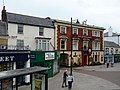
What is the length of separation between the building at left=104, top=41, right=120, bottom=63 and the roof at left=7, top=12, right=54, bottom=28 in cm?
2212

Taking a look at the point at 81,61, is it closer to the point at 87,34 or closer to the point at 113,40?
the point at 87,34

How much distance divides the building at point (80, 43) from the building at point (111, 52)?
4.44 m

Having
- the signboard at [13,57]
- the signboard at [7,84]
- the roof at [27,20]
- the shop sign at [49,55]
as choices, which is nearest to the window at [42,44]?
the roof at [27,20]

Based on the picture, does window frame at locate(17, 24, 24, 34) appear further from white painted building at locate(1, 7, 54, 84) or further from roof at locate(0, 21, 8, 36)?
roof at locate(0, 21, 8, 36)

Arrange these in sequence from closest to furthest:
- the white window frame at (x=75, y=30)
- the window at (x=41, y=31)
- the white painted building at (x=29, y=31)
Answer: the white painted building at (x=29, y=31), the window at (x=41, y=31), the white window frame at (x=75, y=30)

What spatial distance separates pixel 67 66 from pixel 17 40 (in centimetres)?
1430

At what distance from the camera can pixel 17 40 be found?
107 feet

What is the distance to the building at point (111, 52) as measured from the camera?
5639 cm

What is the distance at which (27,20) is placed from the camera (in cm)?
3450

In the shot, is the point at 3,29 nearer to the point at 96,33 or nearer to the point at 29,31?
the point at 29,31

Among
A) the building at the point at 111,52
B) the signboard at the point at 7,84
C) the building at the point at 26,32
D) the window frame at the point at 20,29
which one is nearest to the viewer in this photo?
the signboard at the point at 7,84

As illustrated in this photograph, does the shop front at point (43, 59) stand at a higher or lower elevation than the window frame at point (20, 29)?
lower

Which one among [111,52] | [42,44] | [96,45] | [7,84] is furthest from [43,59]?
[111,52]

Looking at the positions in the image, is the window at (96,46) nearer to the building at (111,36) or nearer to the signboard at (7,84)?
the building at (111,36)
